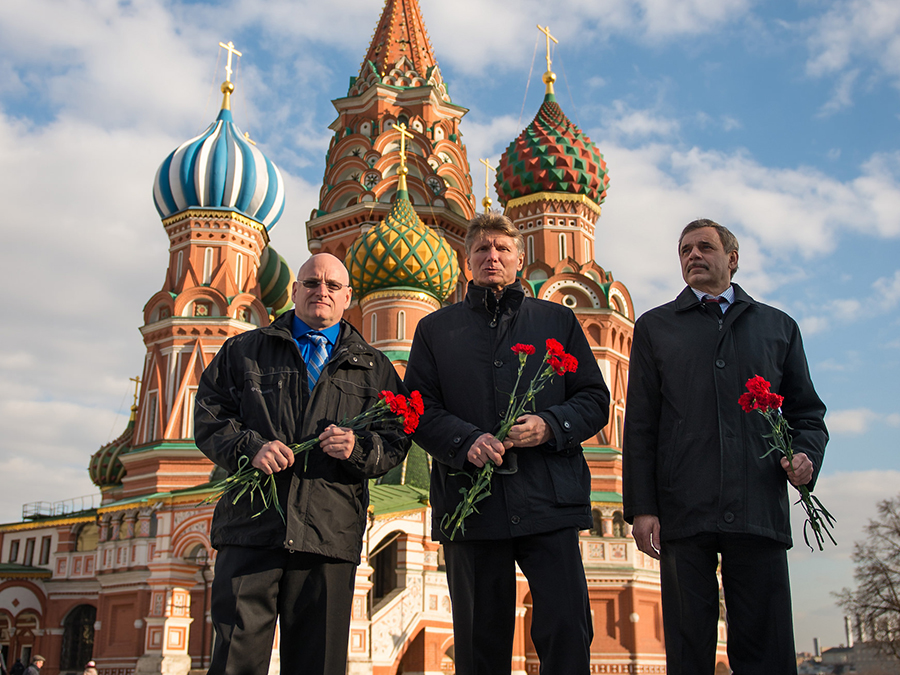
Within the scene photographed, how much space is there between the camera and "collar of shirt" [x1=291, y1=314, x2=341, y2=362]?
139 inches

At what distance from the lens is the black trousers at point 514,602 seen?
9.95 ft

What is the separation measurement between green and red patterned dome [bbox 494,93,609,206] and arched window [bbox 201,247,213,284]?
7125 millimetres

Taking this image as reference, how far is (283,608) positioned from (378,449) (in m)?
0.66

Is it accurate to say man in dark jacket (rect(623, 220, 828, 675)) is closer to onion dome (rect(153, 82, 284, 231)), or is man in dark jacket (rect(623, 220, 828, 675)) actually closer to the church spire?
onion dome (rect(153, 82, 284, 231))

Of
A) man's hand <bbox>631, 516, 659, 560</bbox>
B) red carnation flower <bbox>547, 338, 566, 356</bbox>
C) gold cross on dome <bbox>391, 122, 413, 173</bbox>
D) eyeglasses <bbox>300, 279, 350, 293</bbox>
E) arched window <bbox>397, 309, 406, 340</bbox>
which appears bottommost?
man's hand <bbox>631, 516, 659, 560</bbox>

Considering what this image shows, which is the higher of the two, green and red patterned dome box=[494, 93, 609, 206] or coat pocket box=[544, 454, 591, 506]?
green and red patterned dome box=[494, 93, 609, 206]

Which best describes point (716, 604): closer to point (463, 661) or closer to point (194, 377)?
point (463, 661)

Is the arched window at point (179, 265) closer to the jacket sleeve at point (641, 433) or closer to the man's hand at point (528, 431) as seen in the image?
the jacket sleeve at point (641, 433)

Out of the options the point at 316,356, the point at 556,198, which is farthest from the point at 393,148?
the point at 316,356

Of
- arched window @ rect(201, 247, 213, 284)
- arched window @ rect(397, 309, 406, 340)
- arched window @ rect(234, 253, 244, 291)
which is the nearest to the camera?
arched window @ rect(397, 309, 406, 340)

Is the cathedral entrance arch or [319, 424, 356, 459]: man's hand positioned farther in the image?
the cathedral entrance arch

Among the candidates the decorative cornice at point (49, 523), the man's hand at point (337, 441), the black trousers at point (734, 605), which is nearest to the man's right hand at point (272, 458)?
the man's hand at point (337, 441)

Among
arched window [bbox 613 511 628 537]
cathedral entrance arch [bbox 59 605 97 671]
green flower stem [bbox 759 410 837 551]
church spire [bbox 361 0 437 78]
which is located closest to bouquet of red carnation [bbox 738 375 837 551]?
green flower stem [bbox 759 410 837 551]

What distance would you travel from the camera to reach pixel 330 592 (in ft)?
10.4
